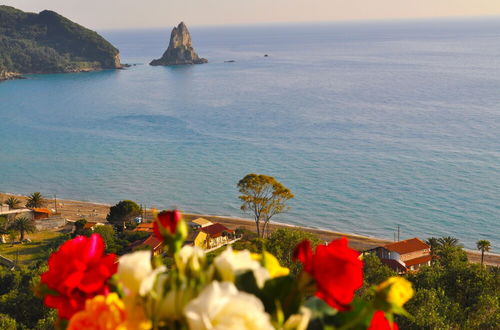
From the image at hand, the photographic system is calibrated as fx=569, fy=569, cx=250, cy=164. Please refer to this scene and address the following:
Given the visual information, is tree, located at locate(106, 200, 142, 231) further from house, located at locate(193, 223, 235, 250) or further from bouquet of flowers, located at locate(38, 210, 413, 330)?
bouquet of flowers, located at locate(38, 210, 413, 330)

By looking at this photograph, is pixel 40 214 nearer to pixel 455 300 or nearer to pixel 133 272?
pixel 455 300

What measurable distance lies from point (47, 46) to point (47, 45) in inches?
34.8

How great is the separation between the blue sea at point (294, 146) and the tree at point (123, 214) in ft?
19.1

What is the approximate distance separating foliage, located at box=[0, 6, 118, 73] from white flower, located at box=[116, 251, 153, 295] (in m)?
117

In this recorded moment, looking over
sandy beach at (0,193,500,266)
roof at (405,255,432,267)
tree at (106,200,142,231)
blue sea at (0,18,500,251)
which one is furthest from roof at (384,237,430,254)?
tree at (106,200,142,231)

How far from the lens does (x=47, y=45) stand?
12912 centimetres

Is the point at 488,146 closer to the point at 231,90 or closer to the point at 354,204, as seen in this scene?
the point at 354,204

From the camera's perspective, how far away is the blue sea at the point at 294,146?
3644cm

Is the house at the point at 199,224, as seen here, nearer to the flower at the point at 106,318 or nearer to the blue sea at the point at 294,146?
the blue sea at the point at 294,146

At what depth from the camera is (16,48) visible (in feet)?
396

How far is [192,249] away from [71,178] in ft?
146

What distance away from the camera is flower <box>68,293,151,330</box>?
137 cm

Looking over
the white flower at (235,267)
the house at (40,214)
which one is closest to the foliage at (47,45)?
the house at (40,214)

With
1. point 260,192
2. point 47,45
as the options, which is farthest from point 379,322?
point 47,45
